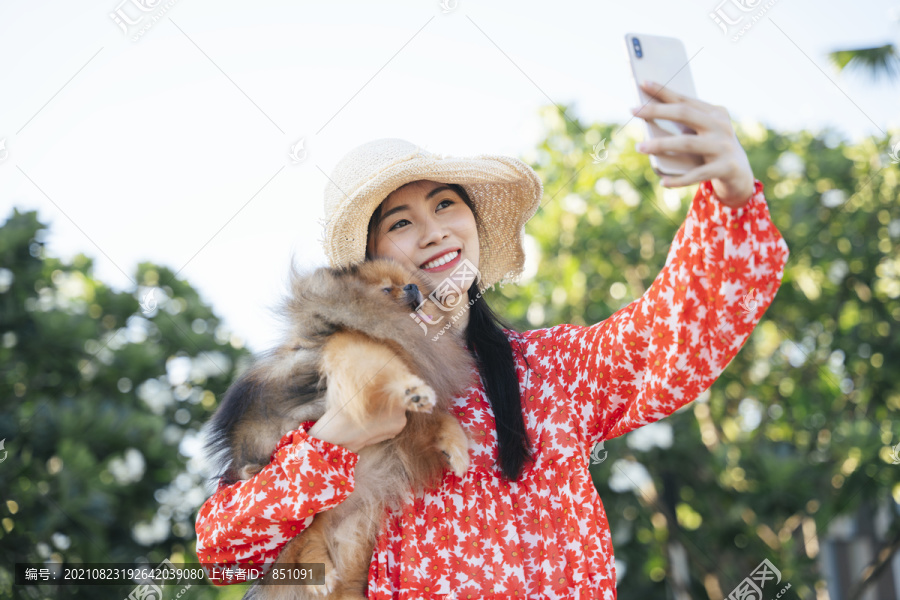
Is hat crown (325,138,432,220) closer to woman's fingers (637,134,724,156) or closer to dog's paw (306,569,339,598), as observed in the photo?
woman's fingers (637,134,724,156)

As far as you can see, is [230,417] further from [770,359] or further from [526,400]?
[770,359]

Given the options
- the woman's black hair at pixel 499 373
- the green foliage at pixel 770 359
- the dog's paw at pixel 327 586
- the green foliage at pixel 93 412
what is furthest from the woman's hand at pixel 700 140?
the green foliage at pixel 770 359

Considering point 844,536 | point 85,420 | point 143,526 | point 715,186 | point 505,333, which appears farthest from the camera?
point 844,536

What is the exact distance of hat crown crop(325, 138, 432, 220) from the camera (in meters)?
2.31

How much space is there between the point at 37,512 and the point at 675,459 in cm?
686

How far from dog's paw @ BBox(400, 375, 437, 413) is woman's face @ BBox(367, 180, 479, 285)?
373 mm

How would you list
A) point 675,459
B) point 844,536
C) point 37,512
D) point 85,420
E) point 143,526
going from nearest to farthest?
point 37,512 < point 85,420 < point 143,526 < point 675,459 < point 844,536

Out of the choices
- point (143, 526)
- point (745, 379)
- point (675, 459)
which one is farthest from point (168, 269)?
point (745, 379)

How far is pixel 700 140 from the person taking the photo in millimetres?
1354

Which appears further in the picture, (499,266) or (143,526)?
(143,526)

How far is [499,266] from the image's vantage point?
2.76 metres

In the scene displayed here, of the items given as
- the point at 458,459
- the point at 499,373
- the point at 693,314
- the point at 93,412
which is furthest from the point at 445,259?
the point at 93,412

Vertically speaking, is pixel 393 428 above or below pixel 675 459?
above

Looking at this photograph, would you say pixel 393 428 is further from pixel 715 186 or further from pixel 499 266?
pixel 715 186
